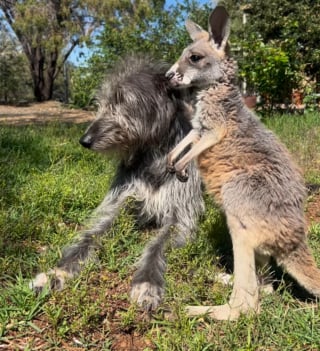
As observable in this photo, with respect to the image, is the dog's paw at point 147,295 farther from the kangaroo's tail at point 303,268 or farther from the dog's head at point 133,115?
the dog's head at point 133,115

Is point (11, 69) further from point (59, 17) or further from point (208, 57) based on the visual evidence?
point (208, 57)

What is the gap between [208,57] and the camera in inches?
115

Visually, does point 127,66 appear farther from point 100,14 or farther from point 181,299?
point 100,14

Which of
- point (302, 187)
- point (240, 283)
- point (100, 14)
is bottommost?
point (240, 283)

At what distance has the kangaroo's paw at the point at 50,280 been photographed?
2.73 metres

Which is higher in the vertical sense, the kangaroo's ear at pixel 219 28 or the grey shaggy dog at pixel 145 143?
the kangaroo's ear at pixel 219 28

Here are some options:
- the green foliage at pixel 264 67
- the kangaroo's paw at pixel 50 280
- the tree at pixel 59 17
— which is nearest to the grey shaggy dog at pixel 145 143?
the kangaroo's paw at pixel 50 280

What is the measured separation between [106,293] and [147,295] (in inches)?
10.7

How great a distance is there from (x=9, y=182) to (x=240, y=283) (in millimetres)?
2969

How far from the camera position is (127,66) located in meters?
4.09

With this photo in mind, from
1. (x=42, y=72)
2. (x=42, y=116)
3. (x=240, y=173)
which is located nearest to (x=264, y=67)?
(x=240, y=173)

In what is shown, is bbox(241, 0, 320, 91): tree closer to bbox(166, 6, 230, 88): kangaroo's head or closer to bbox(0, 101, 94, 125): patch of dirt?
bbox(0, 101, 94, 125): patch of dirt

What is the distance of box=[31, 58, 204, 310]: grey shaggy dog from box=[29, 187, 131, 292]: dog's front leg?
1 centimetres

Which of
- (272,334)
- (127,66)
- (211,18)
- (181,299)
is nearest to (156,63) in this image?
(127,66)
